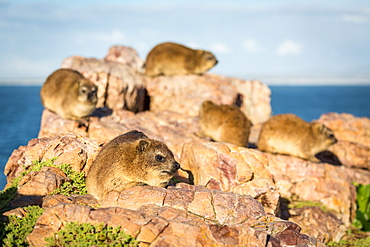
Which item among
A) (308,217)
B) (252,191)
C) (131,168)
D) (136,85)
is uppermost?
(136,85)

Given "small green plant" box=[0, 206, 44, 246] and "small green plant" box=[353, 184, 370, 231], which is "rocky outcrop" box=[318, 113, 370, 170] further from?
"small green plant" box=[0, 206, 44, 246]

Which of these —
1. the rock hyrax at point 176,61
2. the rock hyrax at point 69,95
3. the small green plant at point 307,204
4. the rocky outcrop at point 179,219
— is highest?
the rock hyrax at point 176,61

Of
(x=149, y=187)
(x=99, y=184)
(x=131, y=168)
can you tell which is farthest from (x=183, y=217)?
(x=99, y=184)

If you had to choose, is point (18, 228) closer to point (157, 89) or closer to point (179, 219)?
point (179, 219)

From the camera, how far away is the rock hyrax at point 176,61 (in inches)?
674

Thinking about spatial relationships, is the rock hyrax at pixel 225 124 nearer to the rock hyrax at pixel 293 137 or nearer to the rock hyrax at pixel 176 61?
the rock hyrax at pixel 293 137

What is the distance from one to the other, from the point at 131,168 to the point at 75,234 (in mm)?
1523

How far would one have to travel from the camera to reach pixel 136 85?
14.9 metres

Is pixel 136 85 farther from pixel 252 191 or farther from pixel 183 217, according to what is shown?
pixel 183 217

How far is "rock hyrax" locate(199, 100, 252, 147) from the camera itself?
1176 centimetres

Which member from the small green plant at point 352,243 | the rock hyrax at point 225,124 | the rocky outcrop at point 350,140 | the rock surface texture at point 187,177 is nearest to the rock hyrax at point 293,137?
the rock surface texture at point 187,177

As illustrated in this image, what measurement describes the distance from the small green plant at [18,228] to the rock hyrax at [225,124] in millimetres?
7238

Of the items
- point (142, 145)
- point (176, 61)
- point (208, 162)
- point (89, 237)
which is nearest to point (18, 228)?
point (89, 237)

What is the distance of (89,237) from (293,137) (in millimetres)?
8811
